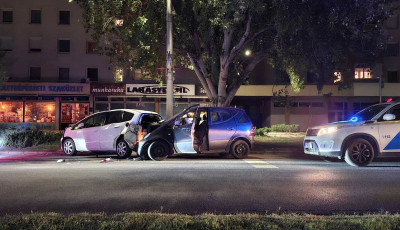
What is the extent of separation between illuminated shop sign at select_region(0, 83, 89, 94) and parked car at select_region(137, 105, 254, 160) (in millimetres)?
21109

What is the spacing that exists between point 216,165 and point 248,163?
3.67ft

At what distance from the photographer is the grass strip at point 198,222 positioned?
468 centimetres

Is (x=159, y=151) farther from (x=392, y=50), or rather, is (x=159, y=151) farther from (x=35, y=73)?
(x=392, y=50)

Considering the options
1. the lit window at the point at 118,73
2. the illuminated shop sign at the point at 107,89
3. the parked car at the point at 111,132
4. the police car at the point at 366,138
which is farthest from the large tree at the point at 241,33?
the illuminated shop sign at the point at 107,89

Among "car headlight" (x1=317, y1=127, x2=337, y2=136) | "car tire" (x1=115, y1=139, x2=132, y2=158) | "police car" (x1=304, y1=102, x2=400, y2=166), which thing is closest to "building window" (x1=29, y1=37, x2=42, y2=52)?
"car tire" (x1=115, y1=139, x2=132, y2=158)

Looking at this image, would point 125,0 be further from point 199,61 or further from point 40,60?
point 40,60

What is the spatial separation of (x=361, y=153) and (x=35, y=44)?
29982 mm

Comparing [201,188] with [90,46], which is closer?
[201,188]

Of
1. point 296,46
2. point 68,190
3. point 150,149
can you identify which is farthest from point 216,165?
point 296,46

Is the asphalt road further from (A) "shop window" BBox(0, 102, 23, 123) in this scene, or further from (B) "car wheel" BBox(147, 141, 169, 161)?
(A) "shop window" BBox(0, 102, 23, 123)

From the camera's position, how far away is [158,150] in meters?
12.3

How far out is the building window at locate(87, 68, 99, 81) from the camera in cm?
3294

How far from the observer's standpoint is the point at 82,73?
32.8m

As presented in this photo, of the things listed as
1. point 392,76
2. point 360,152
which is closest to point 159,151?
point 360,152
